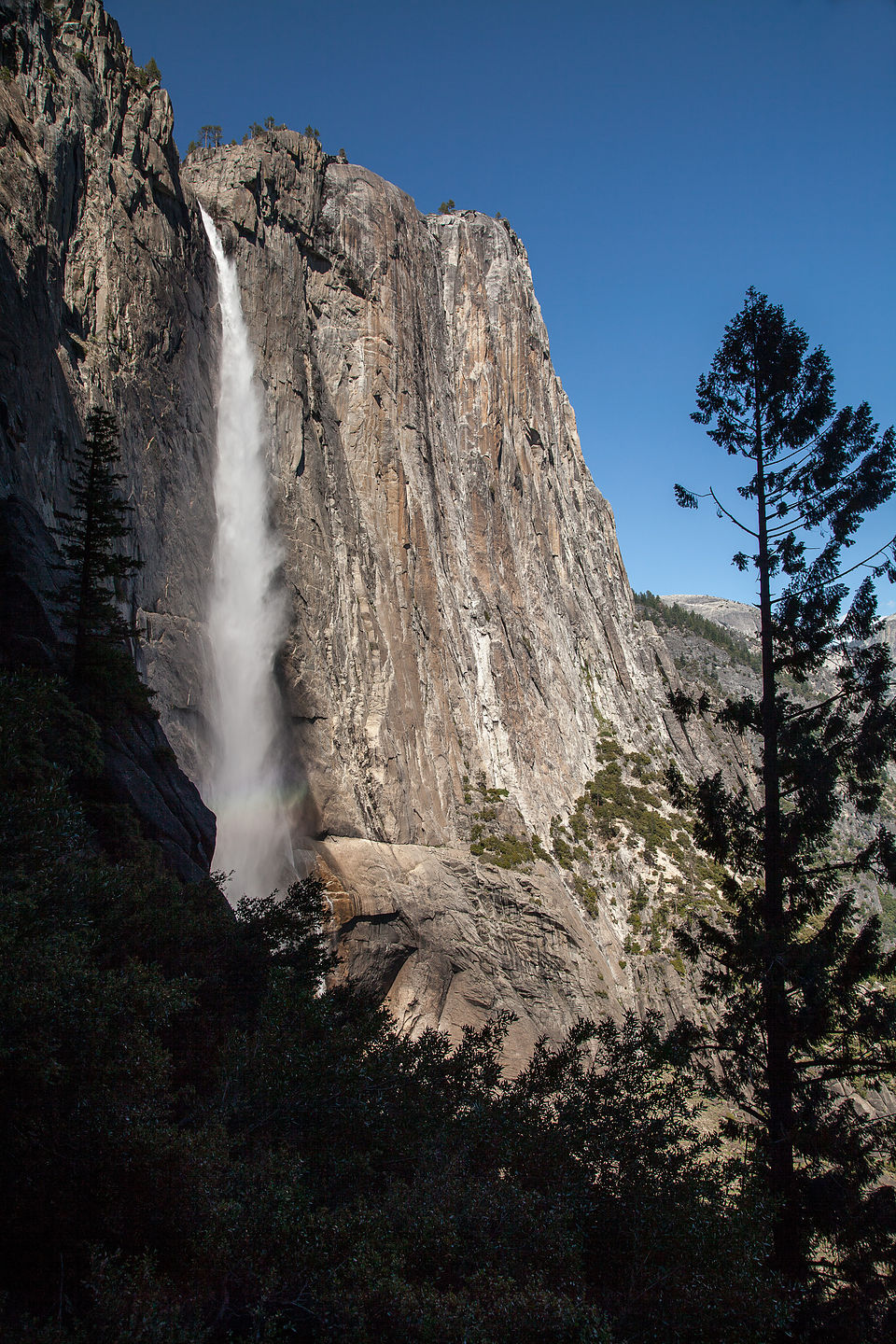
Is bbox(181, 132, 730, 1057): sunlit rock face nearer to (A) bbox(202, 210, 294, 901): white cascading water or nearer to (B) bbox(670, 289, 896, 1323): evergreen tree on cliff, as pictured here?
(A) bbox(202, 210, 294, 901): white cascading water

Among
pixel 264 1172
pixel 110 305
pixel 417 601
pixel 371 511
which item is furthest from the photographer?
pixel 417 601

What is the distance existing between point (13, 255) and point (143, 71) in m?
13.0

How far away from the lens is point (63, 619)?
46.3ft

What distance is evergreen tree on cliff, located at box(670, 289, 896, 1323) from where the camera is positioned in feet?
33.4

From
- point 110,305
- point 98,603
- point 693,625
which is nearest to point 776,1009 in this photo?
point 98,603

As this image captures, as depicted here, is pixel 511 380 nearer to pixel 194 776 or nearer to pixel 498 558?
pixel 498 558

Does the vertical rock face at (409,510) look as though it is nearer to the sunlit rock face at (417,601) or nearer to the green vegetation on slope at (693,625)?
the sunlit rock face at (417,601)

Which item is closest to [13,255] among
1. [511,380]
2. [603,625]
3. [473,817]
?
[473,817]

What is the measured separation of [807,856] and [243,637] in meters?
19.9

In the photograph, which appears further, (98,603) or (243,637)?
(243,637)

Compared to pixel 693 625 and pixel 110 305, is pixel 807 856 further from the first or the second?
pixel 693 625

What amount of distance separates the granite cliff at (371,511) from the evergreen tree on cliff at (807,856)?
43.5ft

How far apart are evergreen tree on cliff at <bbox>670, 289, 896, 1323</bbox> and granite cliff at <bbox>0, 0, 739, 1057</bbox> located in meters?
13.3

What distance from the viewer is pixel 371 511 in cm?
3516
